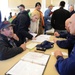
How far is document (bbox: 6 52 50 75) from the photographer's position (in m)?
1.18

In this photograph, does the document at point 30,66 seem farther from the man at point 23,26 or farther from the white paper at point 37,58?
the man at point 23,26

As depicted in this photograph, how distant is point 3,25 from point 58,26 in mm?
2144

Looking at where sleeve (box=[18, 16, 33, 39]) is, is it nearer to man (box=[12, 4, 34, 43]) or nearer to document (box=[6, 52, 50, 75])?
man (box=[12, 4, 34, 43])

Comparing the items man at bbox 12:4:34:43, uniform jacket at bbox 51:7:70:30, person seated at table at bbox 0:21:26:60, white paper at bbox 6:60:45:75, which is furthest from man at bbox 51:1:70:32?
white paper at bbox 6:60:45:75

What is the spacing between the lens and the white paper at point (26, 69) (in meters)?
1.17

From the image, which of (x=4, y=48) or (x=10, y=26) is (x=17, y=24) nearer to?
(x=10, y=26)

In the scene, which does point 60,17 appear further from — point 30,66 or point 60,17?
point 30,66

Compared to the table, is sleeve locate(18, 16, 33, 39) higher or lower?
higher

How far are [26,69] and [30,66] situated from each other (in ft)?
0.23

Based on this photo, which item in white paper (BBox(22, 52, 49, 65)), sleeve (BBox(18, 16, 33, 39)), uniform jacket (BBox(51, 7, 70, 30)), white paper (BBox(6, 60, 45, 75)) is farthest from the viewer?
uniform jacket (BBox(51, 7, 70, 30))

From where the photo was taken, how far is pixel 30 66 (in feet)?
4.24

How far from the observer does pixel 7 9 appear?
6.02 meters

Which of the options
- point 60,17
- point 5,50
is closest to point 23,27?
point 5,50

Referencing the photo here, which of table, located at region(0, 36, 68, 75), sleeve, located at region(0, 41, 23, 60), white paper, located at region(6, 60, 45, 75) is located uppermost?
sleeve, located at region(0, 41, 23, 60)
